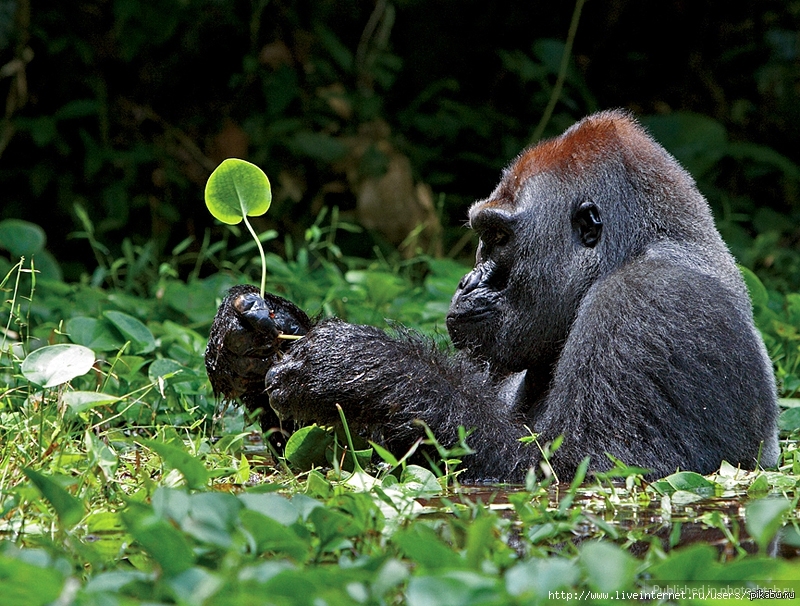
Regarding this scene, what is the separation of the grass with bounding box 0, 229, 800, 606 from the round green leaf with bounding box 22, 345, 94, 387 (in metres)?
0.03

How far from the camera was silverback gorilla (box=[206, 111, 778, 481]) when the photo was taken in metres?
3.03

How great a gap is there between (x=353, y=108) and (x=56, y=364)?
5.65 meters

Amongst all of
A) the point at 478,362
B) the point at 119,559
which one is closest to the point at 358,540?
the point at 119,559

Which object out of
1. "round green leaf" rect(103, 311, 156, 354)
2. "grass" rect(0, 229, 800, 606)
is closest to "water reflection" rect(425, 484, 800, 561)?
"grass" rect(0, 229, 800, 606)

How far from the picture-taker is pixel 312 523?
215 cm

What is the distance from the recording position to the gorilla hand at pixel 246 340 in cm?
341

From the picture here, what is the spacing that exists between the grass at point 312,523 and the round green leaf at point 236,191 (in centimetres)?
70

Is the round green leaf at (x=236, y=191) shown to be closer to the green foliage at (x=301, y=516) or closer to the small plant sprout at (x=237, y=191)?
the small plant sprout at (x=237, y=191)

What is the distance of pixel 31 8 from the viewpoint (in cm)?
822

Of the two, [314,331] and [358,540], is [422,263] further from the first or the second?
[358,540]

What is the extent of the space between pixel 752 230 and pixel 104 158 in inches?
207

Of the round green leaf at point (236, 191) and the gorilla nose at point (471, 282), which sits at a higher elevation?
the round green leaf at point (236, 191)

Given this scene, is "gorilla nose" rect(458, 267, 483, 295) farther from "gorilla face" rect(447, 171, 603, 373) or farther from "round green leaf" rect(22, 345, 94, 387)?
"round green leaf" rect(22, 345, 94, 387)

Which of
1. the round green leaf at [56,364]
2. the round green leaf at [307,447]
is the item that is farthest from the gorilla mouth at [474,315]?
the round green leaf at [56,364]
